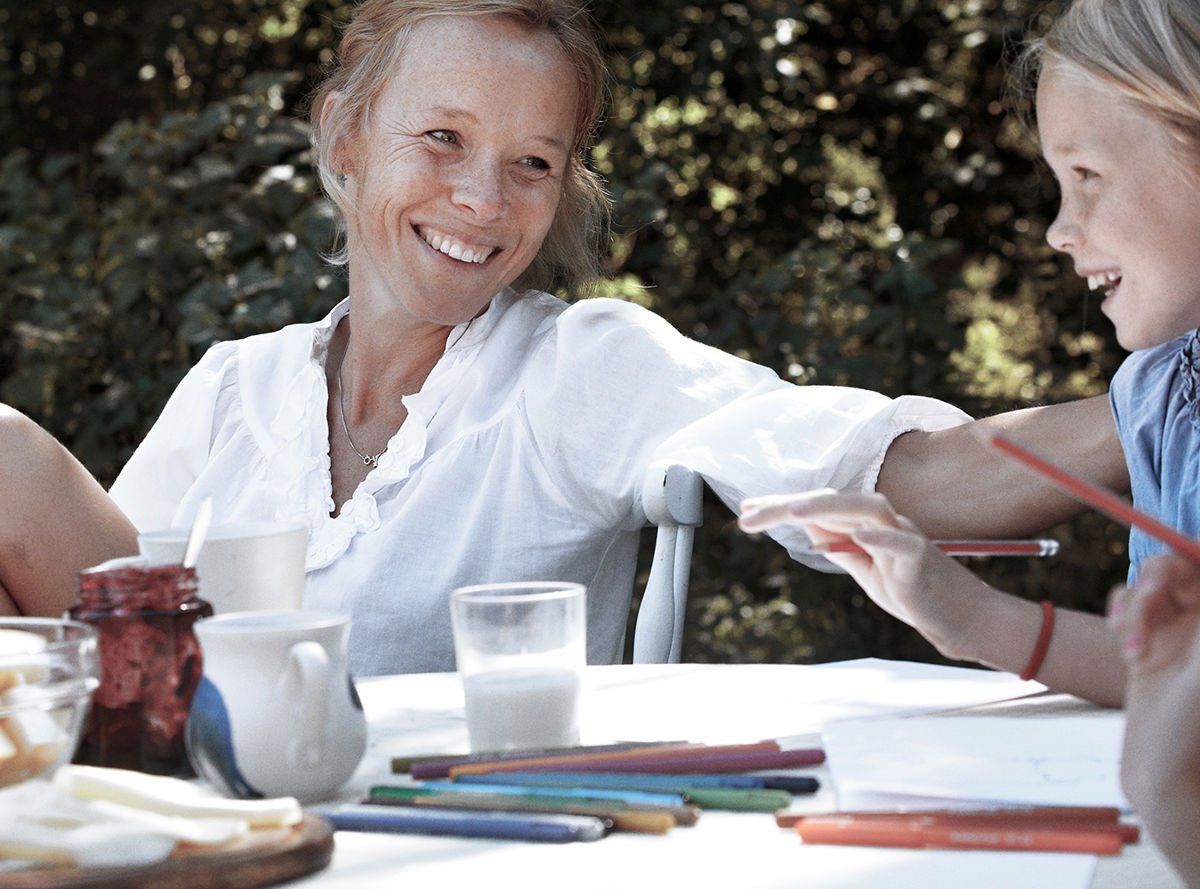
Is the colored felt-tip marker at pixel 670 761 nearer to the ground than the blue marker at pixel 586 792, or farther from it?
farther from it

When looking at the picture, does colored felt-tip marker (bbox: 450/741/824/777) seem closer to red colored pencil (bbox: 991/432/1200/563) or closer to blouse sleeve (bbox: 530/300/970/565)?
red colored pencil (bbox: 991/432/1200/563)

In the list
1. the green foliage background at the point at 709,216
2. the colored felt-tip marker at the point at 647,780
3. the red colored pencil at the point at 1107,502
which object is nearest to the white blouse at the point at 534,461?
the colored felt-tip marker at the point at 647,780

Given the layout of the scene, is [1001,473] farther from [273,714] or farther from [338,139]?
[338,139]

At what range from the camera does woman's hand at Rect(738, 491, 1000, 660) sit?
112 cm

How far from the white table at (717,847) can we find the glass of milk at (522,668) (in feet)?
0.17

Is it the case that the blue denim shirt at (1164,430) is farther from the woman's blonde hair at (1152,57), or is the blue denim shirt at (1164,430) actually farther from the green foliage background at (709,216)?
the green foliage background at (709,216)

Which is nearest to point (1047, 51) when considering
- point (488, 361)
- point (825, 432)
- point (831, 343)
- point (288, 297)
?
point (825, 432)

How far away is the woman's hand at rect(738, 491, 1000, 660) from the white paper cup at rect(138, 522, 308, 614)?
0.46 meters

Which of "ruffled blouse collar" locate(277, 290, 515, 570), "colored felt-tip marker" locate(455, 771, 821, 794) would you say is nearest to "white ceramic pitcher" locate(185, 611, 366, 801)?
"colored felt-tip marker" locate(455, 771, 821, 794)

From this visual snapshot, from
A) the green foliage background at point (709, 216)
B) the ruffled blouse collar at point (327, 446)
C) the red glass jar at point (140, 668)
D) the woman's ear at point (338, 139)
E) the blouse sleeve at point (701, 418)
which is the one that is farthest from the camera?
the green foliage background at point (709, 216)

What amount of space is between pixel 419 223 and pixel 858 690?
1041mm

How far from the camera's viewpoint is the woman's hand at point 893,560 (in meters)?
1.12

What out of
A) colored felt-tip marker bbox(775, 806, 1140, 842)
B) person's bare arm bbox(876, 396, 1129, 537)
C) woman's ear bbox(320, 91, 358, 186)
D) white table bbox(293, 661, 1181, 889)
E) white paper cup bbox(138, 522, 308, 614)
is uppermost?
woman's ear bbox(320, 91, 358, 186)

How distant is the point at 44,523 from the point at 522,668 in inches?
29.3
